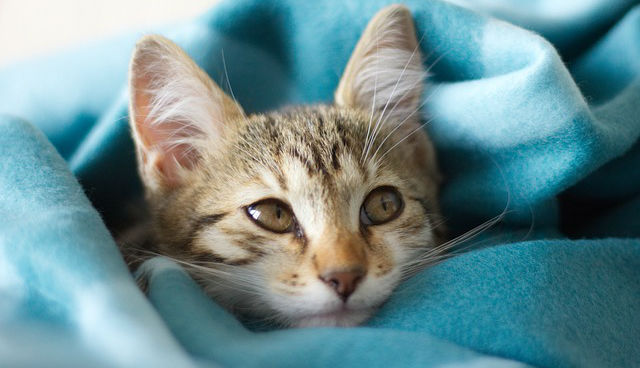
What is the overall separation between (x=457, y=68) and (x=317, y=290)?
596mm

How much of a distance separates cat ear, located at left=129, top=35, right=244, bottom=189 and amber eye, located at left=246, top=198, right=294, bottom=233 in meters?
0.22

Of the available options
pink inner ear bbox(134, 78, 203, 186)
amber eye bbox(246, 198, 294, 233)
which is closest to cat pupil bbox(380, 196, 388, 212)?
amber eye bbox(246, 198, 294, 233)

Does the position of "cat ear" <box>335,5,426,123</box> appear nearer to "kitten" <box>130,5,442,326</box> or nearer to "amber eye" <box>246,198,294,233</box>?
"kitten" <box>130,5,442,326</box>

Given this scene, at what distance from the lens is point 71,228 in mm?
692

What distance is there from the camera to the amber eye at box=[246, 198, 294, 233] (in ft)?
3.02

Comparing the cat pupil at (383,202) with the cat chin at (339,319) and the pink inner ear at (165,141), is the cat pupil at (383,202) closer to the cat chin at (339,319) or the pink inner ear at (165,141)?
the cat chin at (339,319)

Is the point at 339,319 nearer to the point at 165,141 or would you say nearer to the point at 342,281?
the point at 342,281

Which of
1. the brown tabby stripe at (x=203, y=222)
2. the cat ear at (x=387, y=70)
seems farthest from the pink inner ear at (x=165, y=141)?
the cat ear at (x=387, y=70)

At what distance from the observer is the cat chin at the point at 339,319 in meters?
0.80

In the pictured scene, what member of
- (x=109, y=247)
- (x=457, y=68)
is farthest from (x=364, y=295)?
(x=457, y=68)

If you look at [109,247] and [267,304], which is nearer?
[109,247]

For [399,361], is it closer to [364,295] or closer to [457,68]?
[364,295]

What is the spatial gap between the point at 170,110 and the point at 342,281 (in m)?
0.53

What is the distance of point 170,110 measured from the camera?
1.07 m
